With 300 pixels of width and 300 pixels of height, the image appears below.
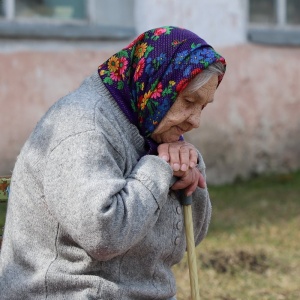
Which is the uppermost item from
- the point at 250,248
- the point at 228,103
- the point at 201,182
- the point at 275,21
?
the point at 201,182

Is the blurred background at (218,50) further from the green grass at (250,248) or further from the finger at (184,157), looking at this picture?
the finger at (184,157)

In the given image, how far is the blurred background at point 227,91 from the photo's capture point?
6746 millimetres

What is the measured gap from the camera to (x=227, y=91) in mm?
9062

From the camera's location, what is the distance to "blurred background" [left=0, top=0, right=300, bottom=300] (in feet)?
22.1

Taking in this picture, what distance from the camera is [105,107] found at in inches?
109

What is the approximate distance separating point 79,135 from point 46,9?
5.80 m

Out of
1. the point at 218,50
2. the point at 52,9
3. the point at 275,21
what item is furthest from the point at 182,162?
the point at 275,21

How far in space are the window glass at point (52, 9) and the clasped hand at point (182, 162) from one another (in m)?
5.49

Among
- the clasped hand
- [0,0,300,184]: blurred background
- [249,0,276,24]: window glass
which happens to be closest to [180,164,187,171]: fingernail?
the clasped hand

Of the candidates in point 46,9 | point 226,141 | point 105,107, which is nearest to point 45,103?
point 46,9

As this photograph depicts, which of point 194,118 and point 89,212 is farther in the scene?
point 194,118

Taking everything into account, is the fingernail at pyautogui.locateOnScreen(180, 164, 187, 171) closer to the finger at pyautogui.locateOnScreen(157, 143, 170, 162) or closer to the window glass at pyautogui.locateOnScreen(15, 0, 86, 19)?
the finger at pyautogui.locateOnScreen(157, 143, 170, 162)

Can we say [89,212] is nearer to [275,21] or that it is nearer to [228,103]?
[228,103]

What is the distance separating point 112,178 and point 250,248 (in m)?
3.81
